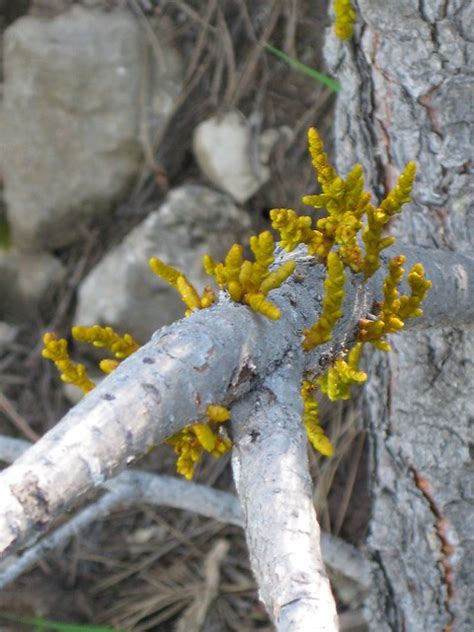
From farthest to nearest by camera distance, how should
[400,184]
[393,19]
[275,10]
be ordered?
[275,10] < [393,19] < [400,184]

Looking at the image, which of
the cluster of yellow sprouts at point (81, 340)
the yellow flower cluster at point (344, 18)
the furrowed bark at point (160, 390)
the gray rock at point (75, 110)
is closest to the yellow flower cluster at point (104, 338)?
the cluster of yellow sprouts at point (81, 340)

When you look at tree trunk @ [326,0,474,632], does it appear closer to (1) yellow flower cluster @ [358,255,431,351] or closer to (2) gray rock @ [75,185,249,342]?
(1) yellow flower cluster @ [358,255,431,351]

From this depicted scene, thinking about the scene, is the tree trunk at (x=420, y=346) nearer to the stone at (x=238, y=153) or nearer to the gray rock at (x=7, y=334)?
A: the stone at (x=238, y=153)

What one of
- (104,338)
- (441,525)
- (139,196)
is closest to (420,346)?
Result: (441,525)

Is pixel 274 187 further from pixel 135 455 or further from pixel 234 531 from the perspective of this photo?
pixel 135 455

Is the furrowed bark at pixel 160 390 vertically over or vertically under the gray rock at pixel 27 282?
over

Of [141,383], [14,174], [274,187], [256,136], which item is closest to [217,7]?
[256,136]
